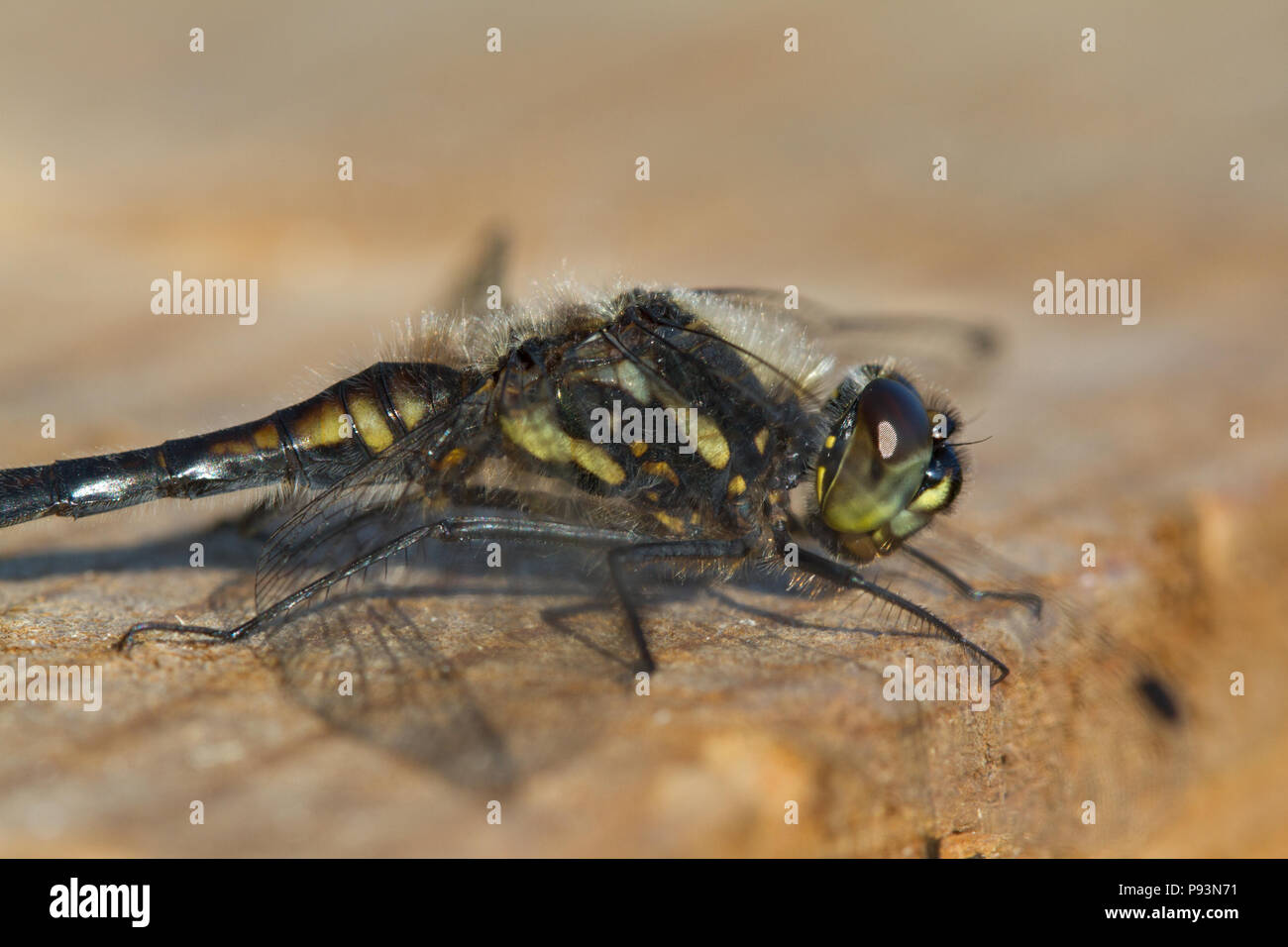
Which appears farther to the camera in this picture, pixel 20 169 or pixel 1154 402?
pixel 20 169

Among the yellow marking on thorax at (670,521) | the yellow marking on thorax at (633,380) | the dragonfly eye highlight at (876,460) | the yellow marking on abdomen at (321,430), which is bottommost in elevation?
the yellow marking on thorax at (670,521)

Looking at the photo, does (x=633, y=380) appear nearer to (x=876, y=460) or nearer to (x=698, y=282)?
(x=876, y=460)

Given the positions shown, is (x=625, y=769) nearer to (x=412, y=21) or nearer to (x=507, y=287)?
(x=507, y=287)

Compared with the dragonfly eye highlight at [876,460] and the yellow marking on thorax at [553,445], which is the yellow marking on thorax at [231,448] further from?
the dragonfly eye highlight at [876,460]

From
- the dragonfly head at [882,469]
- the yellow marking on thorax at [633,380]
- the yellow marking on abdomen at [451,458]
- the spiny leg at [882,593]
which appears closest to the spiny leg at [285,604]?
the yellow marking on abdomen at [451,458]

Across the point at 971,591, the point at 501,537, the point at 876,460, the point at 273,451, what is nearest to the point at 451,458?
the point at 501,537

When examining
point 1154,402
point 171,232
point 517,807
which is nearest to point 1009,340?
point 1154,402

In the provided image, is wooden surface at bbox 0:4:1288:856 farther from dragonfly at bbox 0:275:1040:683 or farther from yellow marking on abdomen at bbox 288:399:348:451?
yellow marking on abdomen at bbox 288:399:348:451
